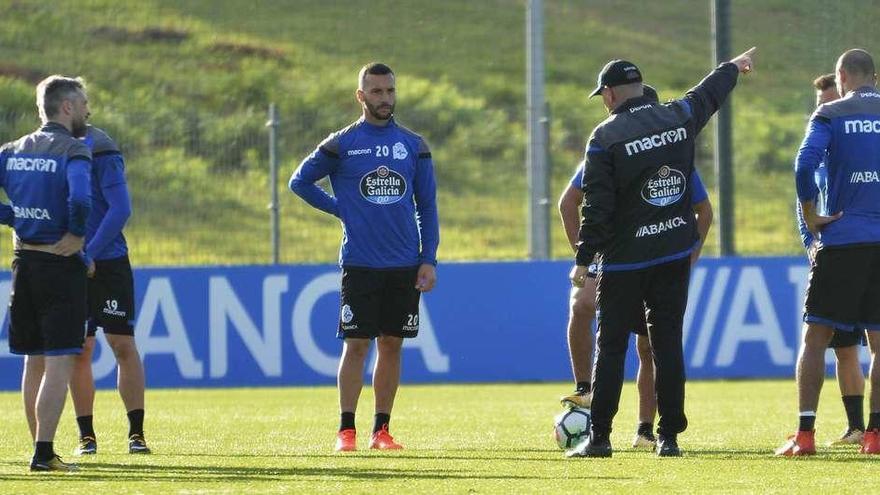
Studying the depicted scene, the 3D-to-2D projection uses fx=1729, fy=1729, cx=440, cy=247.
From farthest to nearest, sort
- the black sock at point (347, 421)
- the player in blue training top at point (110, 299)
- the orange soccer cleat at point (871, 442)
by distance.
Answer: the black sock at point (347, 421)
the player in blue training top at point (110, 299)
the orange soccer cleat at point (871, 442)

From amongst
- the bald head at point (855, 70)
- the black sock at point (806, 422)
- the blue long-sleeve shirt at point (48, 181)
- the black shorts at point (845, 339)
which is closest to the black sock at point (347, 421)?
the blue long-sleeve shirt at point (48, 181)

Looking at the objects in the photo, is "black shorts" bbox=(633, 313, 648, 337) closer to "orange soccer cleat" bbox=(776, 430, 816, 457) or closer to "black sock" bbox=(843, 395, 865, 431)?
"orange soccer cleat" bbox=(776, 430, 816, 457)

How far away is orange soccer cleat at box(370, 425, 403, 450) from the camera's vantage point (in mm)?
9925

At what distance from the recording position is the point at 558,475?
8.14m

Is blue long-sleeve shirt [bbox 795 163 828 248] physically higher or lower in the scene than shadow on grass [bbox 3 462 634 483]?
higher

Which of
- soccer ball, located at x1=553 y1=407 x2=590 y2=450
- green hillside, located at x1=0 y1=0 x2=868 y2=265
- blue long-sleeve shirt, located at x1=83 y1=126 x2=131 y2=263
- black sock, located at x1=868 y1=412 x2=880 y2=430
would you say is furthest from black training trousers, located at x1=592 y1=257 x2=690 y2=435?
green hillside, located at x1=0 y1=0 x2=868 y2=265

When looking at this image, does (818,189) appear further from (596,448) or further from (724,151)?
(724,151)

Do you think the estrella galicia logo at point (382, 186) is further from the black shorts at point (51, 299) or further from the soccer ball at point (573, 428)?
the black shorts at point (51, 299)

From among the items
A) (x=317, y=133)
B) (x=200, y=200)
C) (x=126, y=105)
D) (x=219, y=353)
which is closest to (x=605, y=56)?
(x=126, y=105)

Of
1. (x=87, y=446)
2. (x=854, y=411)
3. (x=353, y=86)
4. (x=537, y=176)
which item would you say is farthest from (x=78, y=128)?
(x=353, y=86)

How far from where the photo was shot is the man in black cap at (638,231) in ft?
29.0

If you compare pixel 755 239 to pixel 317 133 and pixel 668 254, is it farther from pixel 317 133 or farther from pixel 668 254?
pixel 668 254

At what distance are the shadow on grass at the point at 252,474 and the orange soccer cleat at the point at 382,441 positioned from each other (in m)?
1.29

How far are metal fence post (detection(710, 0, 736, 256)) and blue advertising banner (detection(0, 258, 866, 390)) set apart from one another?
1187mm
